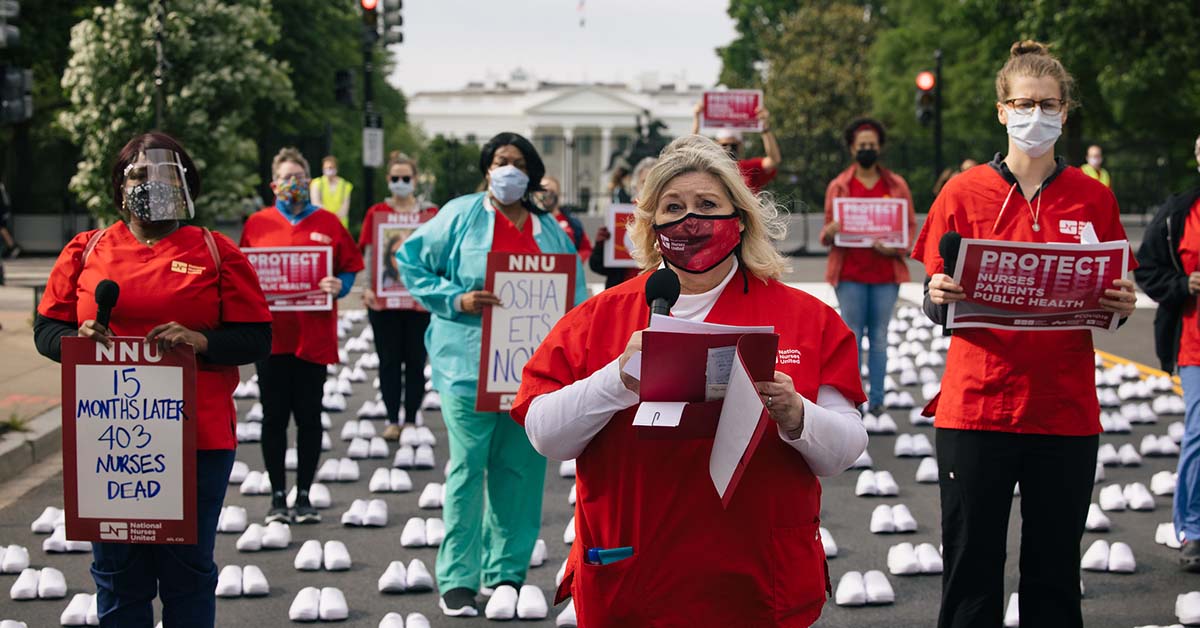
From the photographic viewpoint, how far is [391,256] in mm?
12008

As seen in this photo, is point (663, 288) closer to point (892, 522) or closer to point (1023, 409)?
point (1023, 409)

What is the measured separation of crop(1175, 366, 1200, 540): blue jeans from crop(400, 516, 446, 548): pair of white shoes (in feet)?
12.4

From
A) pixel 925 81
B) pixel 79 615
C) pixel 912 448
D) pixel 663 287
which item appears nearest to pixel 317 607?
pixel 79 615

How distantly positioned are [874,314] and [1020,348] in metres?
6.95

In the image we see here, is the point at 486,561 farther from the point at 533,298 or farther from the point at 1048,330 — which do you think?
the point at 1048,330

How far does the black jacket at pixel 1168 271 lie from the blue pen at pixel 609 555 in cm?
468

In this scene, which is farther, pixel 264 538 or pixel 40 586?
pixel 264 538

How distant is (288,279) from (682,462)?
5712 mm

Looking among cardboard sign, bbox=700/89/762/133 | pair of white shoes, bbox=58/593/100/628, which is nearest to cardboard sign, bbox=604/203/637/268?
pair of white shoes, bbox=58/593/100/628

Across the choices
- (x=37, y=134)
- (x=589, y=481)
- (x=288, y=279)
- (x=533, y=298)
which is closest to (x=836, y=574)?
(x=533, y=298)

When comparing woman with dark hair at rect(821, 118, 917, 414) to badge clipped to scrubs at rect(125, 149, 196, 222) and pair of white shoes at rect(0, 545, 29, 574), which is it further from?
badge clipped to scrubs at rect(125, 149, 196, 222)

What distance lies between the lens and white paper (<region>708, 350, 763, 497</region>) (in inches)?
133

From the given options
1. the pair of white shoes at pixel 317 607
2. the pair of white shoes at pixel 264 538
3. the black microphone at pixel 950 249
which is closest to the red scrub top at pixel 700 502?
the black microphone at pixel 950 249

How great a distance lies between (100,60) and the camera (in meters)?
20.0
